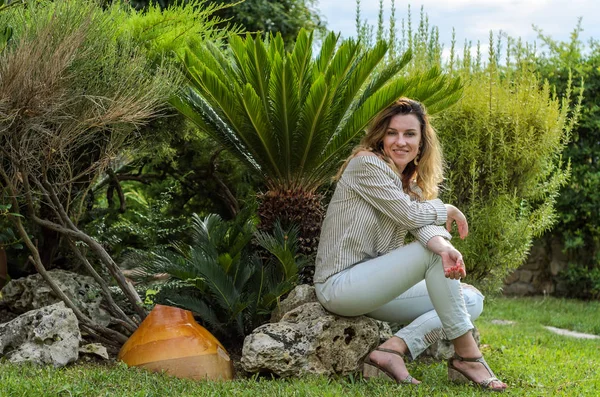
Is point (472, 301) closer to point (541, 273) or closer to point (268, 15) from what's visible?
point (541, 273)

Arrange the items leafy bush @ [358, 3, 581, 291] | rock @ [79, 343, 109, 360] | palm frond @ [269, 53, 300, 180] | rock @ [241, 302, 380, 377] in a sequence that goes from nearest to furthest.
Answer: rock @ [241, 302, 380, 377] < rock @ [79, 343, 109, 360] < palm frond @ [269, 53, 300, 180] < leafy bush @ [358, 3, 581, 291]

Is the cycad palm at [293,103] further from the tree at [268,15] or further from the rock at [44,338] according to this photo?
the tree at [268,15]

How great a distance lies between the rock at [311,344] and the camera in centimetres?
415

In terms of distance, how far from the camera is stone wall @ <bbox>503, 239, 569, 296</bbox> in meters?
10.5

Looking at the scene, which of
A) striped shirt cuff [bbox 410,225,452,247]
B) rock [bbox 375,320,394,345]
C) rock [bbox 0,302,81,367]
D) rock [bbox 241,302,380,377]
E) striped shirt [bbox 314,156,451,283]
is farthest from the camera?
rock [bbox 375,320,394,345]

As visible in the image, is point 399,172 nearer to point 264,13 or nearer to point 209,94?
point 209,94

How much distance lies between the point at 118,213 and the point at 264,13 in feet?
17.4

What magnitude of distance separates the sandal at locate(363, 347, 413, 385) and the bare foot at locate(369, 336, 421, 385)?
0.5 inches

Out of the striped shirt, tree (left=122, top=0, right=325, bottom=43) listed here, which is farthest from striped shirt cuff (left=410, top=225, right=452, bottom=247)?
tree (left=122, top=0, right=325, bottom=43)

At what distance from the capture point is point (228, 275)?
4863 mm

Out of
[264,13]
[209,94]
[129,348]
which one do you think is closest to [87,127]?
[209,94]

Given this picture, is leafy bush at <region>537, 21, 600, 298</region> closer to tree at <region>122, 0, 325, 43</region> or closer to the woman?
tree at <region>122, 0, 325, 43</region>

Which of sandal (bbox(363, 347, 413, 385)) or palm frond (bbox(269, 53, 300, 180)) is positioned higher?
palm frond (bbox(269, 53, 300, 180))

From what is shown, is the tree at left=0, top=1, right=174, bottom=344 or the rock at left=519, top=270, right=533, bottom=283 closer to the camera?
the tree at left=0, top=1, right=174, bottom=344
